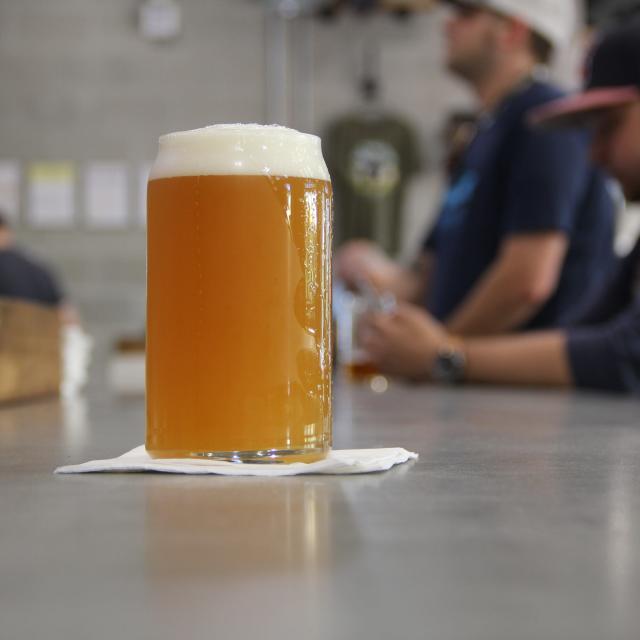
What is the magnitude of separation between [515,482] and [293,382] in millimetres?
128

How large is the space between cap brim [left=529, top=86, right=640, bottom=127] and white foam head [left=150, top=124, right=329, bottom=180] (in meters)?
1.34

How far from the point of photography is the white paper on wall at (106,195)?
571cm

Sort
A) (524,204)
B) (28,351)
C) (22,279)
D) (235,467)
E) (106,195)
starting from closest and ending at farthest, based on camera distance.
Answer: (235,467) < (28,351) < (524,204) < (22,279) < (106,195)

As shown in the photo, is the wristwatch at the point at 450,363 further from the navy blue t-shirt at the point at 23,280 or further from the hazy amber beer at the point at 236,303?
the navy blue t-shirt at the point at 23,280

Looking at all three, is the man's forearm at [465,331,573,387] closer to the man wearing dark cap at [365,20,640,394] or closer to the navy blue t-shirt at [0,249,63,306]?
the man wearing dark cap at [365,20,640,394]

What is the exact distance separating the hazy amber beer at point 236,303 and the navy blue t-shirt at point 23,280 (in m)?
4.03

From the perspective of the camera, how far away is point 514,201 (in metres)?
1.90

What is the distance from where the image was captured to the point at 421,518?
37 centimetres

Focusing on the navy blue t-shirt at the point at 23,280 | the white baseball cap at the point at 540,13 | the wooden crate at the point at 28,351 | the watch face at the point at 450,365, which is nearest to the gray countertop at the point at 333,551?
the wooden crate at the point at 28,351

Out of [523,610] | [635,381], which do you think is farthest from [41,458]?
[635,381]

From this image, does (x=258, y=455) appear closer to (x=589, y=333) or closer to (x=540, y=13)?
(x=589, y=333)

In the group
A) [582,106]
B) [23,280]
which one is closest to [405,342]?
[582,106]

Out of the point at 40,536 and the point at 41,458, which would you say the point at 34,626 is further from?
the point at 41,458

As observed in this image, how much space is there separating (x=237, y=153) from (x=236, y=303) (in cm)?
8
